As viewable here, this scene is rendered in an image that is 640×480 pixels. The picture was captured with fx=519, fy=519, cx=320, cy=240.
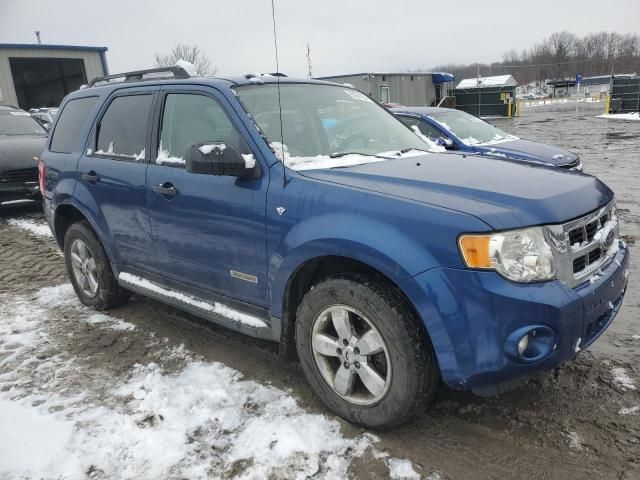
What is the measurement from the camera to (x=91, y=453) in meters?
2.66

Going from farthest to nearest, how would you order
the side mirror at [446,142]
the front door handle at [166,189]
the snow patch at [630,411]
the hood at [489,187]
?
the side mirror at [446,142], the front door handle at [166,189], the snow patch at [630,411], the hood at [489,187]

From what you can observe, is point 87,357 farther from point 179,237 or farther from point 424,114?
point 424,114

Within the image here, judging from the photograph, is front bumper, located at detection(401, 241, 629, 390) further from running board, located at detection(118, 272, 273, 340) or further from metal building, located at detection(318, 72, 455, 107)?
metal building, located at detection(318, 72, 455, 107)

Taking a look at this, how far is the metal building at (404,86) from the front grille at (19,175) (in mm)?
23201

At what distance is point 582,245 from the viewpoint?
97.6 inches

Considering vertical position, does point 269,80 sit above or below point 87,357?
above

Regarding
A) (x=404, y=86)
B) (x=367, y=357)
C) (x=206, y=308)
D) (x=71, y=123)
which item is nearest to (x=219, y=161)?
(x=206, y=308)

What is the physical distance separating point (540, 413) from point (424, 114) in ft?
20.6

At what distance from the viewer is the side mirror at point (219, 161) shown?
2844 mm

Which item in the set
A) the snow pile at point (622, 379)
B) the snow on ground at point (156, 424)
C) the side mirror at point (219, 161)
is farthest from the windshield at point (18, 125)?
the snow pile at point (622, 379)

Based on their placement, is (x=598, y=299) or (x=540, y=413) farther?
(x=540, y=413)

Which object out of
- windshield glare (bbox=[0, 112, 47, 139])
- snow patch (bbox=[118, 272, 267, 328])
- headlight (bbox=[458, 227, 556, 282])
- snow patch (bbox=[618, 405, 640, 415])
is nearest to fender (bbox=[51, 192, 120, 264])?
snow patch (bbox=[118, 272, 267, 328])

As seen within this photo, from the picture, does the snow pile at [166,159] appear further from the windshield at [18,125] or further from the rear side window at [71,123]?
the windshield at [18,125]

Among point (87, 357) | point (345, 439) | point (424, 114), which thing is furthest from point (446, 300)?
point (424, 114)
